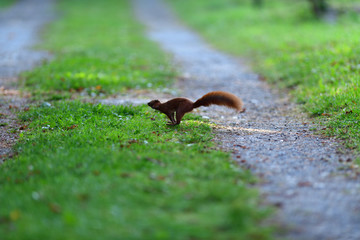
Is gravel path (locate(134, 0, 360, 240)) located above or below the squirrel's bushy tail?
below

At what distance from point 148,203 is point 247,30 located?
49.9 feet

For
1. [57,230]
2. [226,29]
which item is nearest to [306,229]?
[57,230]

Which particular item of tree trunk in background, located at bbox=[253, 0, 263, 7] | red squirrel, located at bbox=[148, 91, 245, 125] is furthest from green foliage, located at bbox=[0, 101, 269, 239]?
tree trunk in background, located at bbox=[253, 0, 263, 7]

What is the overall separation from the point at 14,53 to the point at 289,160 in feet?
40.3

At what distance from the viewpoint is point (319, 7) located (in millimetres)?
19266

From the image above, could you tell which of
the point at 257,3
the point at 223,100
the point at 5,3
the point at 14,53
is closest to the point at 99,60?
→ the point at 14,53

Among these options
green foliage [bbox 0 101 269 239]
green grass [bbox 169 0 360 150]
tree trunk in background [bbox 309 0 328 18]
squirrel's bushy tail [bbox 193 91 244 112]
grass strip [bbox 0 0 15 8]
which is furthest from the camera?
grass strip [bbox 0 0 15 8]

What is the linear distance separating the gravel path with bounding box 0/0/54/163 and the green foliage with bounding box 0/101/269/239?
32.0 inches

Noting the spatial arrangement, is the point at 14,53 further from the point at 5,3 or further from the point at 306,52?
the point at 5,3

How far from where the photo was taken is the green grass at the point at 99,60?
9344mm

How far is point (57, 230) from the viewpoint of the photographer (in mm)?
3252

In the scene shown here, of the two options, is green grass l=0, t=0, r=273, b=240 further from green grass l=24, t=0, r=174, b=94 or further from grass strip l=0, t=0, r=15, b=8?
grass strip l=0, t=0, r=15, b=8

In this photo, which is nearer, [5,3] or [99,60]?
[99,60]

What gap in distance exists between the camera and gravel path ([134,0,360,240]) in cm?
349
